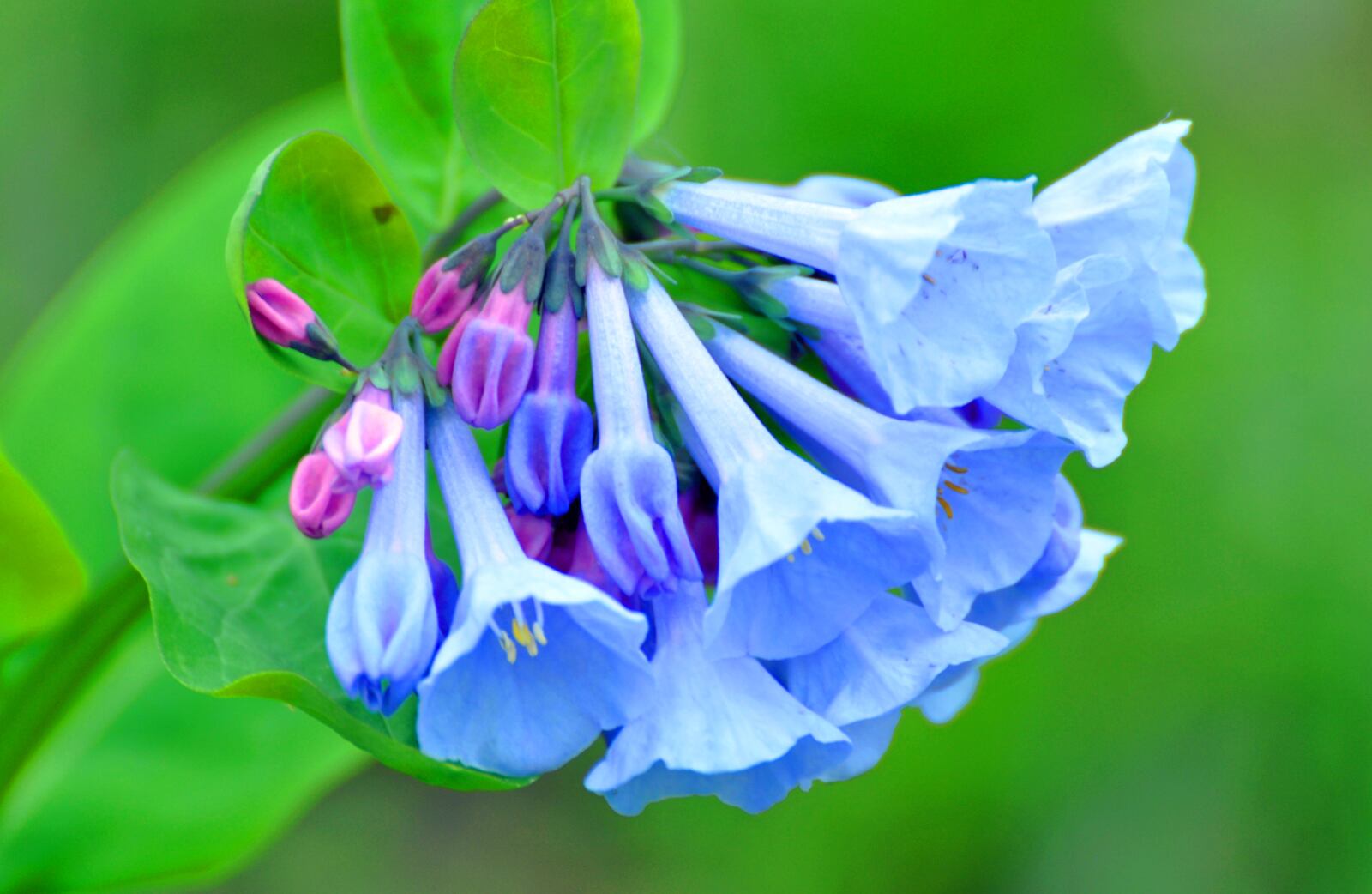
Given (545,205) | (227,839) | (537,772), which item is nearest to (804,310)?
(545,205)

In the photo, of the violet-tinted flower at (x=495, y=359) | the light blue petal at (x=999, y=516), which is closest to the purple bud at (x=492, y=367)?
the violet-tinted flower at (x=495, y=359)

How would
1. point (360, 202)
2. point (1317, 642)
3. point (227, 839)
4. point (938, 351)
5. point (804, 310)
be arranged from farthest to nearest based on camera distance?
point (1317, 642) < point (227, 839) < point (360, 202) < point (804, 310) < point (938, 351)

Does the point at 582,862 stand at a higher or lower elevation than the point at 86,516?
lower

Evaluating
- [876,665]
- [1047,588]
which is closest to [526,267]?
[876,665]

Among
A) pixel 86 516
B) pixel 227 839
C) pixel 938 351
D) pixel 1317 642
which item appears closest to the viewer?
pixel 938 351

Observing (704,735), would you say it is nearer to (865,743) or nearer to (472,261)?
(865,743)

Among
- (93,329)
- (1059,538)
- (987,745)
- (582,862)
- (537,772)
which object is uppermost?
(1059,538)

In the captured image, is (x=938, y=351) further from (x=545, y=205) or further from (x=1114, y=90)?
(x=1114, y=90)

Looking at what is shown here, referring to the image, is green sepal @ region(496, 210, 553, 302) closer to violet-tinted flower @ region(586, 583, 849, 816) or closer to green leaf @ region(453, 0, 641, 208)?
green leaf @ region(453, 0, 641, 208)
